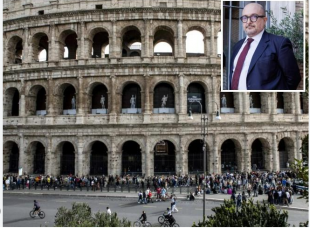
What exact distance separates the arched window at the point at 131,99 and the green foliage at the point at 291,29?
13032mm

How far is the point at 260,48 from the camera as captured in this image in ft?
54.2

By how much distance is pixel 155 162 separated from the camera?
2683cm

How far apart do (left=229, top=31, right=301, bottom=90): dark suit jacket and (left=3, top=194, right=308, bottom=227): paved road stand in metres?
7.33

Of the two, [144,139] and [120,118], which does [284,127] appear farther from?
[120,118]

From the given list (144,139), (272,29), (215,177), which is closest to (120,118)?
(144,139)

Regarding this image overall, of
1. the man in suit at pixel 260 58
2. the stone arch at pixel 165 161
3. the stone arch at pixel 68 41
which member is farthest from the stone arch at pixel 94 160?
the man in suit at pixel 260 58

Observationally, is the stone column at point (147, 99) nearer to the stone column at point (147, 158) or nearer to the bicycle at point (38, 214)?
the stone column at point (147, 158)

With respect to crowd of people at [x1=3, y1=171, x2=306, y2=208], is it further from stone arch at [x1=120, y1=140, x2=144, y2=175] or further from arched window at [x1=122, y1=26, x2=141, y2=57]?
arched window at [x1=122, y1=26, x2=141, y2=57]

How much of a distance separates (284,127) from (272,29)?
12.6 m

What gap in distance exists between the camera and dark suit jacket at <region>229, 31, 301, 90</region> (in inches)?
647

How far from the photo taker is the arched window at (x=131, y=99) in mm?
27141

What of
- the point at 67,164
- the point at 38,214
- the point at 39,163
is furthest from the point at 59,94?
the point at 38,214

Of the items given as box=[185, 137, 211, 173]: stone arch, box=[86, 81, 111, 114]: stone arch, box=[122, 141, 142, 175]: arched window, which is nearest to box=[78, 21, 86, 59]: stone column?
box=[86, 81, 111, 114]: stone arch

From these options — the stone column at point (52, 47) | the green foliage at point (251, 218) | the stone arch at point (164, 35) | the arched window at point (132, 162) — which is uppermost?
the stone arch at point (164, 35)
